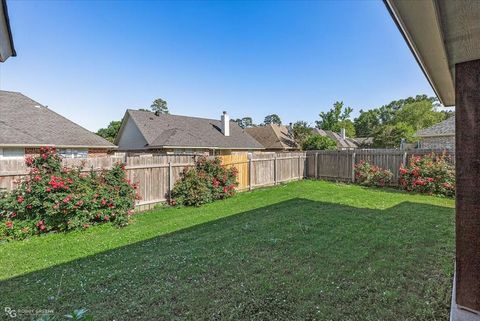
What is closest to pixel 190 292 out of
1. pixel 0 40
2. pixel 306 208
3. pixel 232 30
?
pixel 0 40

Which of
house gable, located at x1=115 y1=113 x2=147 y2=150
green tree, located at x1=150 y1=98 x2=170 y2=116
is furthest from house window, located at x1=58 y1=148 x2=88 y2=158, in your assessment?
green tree, located at x1=150 y1=98 x2=170 y2=116

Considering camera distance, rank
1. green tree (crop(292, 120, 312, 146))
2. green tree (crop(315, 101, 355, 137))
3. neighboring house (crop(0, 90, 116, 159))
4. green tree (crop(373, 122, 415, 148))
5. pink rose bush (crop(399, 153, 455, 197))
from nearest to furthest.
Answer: pink rose bush (crop(399, 153, 455, 197)) → neighboring house (crop(0, 90, 116, 159)) → green tree (crop(292, 120, 312, 146)) → green tree (crop(373, 122, 415, 148)) → green tree (crop(315, 101, 355, 137))

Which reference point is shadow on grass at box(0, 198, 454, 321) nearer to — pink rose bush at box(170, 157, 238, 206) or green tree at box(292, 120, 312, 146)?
pink rose bush at box(170, 157, 238, 206)

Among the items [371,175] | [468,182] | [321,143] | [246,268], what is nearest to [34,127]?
[246,268]

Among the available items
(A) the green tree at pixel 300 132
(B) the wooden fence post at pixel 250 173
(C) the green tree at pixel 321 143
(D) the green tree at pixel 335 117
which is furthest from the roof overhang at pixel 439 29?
(D) the green tree at pixel 335 117

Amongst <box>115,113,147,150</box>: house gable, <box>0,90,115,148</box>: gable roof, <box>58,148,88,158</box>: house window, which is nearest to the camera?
<box>0,90,115,148</box>: gable roof

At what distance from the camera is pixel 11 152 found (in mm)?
11406

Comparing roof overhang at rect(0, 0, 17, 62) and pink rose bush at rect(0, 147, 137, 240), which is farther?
pink rose bush at rect(0, 147, 137, 240)

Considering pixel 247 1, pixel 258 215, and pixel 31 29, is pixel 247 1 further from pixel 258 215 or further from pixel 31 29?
pixel 258 215

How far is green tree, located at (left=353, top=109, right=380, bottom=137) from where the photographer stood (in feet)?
176

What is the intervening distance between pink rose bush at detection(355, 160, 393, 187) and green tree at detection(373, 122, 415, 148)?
23.3 m

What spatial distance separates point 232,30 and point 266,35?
5.72 feet

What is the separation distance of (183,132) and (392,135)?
88.9ft

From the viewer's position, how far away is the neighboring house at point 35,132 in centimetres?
1142
